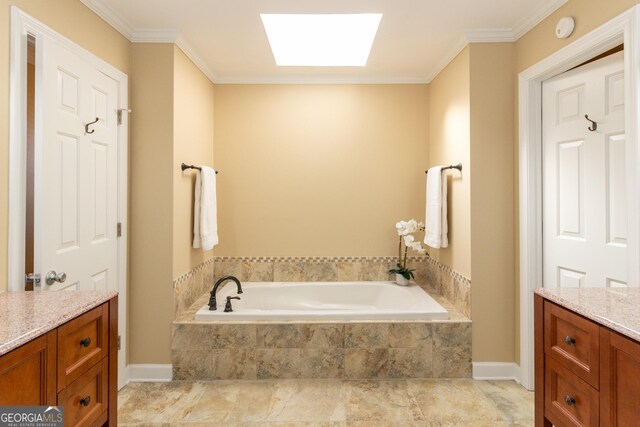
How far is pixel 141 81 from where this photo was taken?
2822 millimetres

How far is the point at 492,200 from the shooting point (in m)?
2.86

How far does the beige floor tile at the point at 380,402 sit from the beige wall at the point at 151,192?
4.12ft

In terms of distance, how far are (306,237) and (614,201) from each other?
2336 mm

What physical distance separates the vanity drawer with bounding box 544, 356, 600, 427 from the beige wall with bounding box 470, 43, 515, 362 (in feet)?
4.20

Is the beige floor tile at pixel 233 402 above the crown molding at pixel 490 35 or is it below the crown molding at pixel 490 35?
below

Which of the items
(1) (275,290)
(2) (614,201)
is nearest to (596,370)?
(2) (614,201)

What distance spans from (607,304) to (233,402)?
6.59 feet

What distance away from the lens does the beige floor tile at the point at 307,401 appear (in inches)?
92.0

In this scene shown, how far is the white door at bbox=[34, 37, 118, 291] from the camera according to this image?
1.91 meters

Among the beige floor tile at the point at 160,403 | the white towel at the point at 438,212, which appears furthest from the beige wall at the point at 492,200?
the beige floor tile at the point at 160,403

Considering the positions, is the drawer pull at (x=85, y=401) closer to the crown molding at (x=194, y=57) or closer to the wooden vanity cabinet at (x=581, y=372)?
the wooden vanity cabinet at (x=581, y=372)

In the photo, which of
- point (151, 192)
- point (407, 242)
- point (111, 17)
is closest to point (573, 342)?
point (407, 242)

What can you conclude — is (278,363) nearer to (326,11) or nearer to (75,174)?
(75,174)

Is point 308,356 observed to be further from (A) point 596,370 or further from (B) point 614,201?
(B) point 614,201
